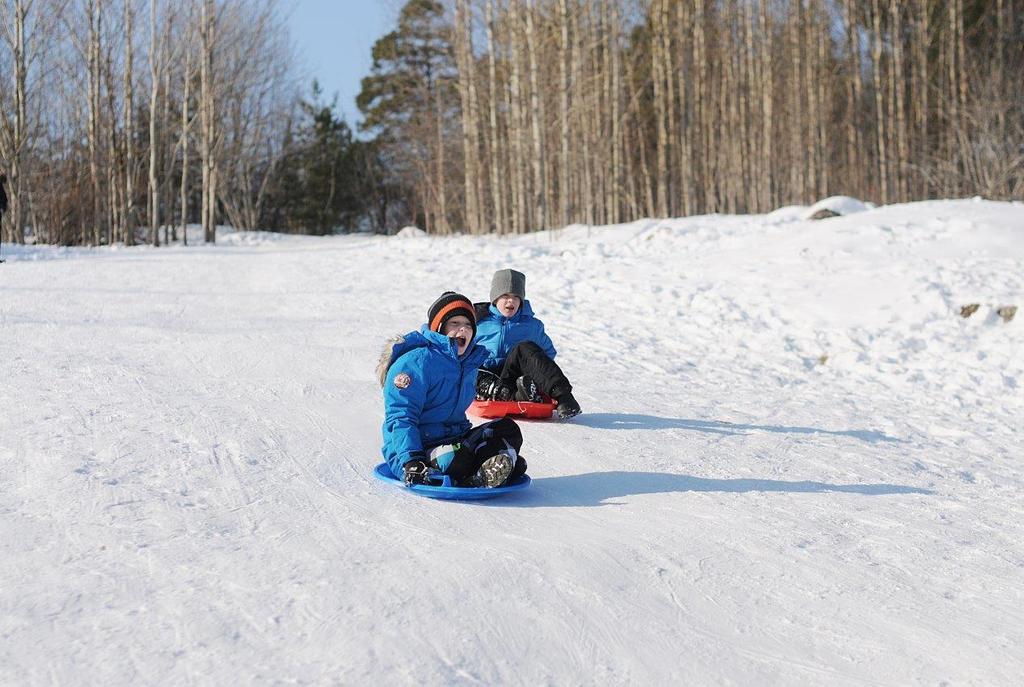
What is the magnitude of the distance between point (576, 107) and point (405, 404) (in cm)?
1484

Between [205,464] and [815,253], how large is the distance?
864 centimetres

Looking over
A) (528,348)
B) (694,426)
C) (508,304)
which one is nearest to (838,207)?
(694,426)

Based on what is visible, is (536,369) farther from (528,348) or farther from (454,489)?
(454,489)

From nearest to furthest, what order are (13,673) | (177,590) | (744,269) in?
(13,673) → (177,590) → (744,269)

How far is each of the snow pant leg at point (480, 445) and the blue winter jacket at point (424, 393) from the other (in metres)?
0.06

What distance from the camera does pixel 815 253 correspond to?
11141mm

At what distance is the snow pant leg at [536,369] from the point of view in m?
5.45

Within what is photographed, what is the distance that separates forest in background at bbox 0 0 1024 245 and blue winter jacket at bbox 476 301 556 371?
1191cm

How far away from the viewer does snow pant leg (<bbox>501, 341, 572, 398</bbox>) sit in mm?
5453

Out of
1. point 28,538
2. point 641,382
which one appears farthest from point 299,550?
point 641,382

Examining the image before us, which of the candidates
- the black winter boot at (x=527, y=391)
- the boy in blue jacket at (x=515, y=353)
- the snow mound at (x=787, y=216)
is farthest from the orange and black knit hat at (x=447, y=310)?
the snow mound at (x=787, y=216)

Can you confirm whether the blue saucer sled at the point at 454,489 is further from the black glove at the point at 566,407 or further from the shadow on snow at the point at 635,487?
the black glove at the point at 566,407

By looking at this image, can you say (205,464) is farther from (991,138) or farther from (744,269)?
(991,138)

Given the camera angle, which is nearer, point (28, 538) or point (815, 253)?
point (28, 538)
